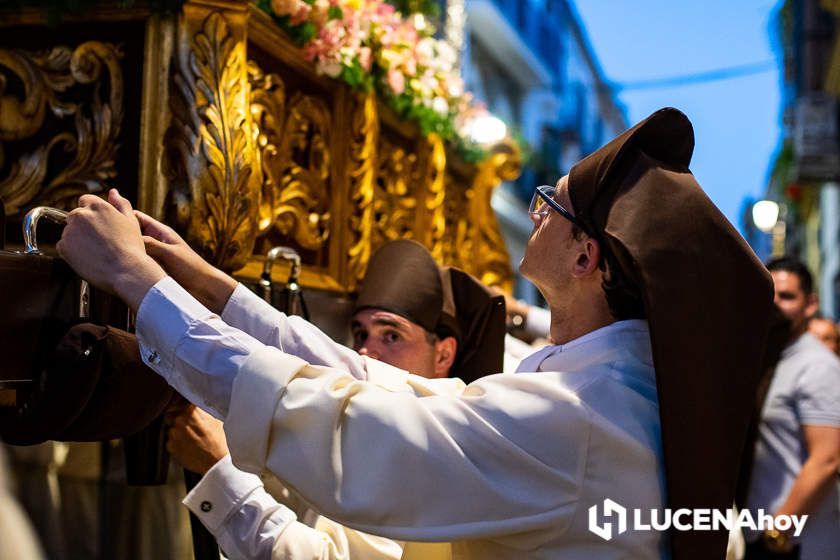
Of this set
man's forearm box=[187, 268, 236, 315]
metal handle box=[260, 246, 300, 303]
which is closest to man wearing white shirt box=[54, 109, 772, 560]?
man's forearm box=[187, 268, 236, 315]

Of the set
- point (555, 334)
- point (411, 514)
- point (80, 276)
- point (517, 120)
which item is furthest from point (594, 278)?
point (517, 120)

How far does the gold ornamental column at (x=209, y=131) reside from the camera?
273 centimetres

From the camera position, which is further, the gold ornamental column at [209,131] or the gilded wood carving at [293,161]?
the gilded wood carving at [293,161]

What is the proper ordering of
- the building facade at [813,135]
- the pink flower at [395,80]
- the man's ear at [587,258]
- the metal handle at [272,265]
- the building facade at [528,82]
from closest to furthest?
the man's ear at [587,258] < the metal handle at [272,265] < the pink flower at [395,80] < the building facade at [813,135] < the building facade at [528,82]

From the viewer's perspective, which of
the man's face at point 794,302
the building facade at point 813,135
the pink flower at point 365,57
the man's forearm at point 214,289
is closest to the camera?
the man's forearm at point 214,289

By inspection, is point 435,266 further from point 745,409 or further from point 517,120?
point 517,120

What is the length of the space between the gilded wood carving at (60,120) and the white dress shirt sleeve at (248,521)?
31.1 inches

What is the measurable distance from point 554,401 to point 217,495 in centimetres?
91

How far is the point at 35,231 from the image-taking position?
2025 millimetres

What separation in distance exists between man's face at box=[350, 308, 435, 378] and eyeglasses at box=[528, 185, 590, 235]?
46.8 inches

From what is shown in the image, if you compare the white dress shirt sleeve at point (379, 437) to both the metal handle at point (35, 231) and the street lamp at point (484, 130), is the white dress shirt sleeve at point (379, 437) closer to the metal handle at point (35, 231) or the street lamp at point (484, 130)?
the metal handle at point (35, 231)

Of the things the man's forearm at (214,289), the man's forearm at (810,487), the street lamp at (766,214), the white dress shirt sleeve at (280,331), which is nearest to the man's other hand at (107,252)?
the man's forearm at (214,289)

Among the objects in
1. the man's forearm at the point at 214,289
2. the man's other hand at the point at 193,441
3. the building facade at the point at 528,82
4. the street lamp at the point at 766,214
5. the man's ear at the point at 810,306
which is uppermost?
the building facade at the point at 528,82

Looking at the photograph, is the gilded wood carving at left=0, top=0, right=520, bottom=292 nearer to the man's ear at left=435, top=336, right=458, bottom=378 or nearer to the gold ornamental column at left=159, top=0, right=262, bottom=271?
the gold ornamental column at left=159, top=0, right=262, bottom=271
